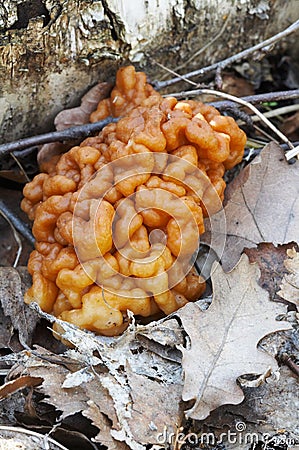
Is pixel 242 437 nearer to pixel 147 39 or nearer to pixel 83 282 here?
pixel 83 282

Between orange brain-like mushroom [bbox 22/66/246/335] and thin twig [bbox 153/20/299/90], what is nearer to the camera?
orange brain-like mushroom [bbox 22/66/246/335]

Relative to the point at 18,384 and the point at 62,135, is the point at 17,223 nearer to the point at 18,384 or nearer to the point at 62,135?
the point at 62,135

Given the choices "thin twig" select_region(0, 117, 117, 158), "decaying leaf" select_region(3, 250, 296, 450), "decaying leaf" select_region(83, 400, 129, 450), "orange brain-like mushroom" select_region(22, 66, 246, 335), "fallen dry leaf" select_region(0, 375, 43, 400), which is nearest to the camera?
"decaying leaf" select_region(83, 400, 129, 450)

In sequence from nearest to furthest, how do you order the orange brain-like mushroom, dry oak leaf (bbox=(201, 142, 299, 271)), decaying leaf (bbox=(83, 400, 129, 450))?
decaying leaf (bbox=(83, 400, 129, 450)) → the orange brain-like mushroom → dry oak leaf (bbox=(201, 142, 299, 271))

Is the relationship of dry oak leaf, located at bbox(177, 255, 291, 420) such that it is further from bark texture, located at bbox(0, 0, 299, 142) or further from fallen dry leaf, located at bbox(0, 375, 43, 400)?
bark texture, located at bbox(0, 0, 299, 142)

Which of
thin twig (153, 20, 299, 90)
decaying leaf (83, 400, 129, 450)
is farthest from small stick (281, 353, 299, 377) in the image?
thin twig (153, 20, 299, 90)

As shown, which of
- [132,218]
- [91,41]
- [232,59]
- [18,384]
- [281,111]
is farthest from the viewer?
[281,111]

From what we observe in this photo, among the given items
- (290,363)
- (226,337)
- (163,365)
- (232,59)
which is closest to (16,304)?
(163,365)
